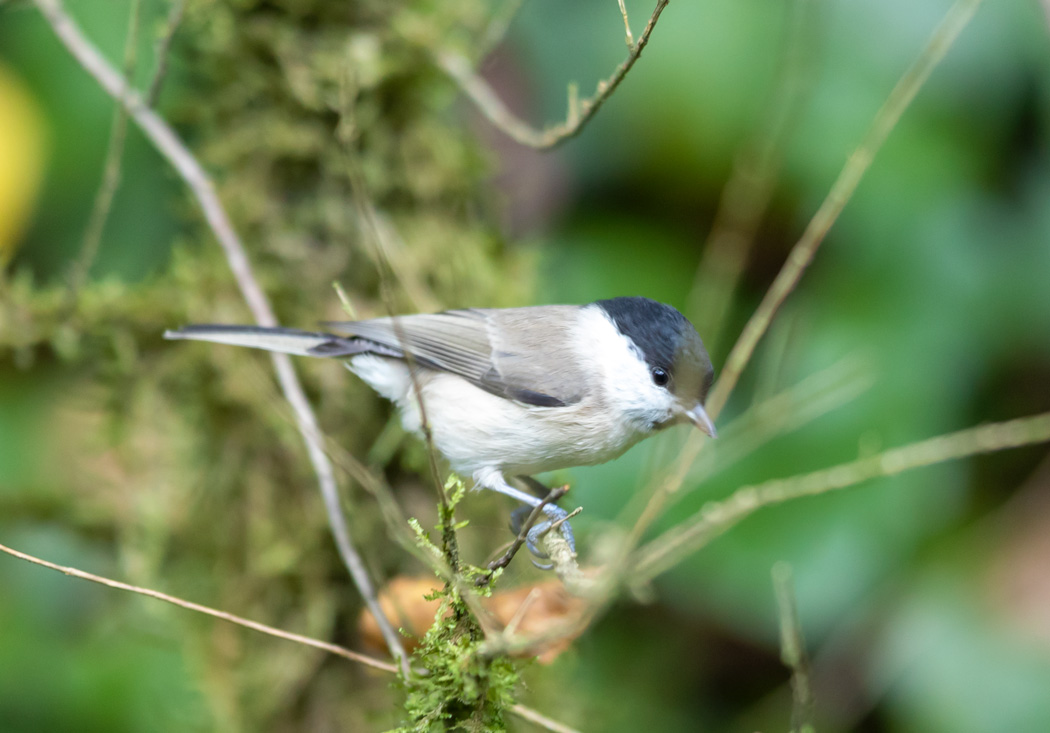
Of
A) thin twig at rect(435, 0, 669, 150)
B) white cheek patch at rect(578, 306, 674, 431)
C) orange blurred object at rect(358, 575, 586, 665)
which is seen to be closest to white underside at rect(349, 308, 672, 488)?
white cheek patch at rect(578, 306, 674, 431)

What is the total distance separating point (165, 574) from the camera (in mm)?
2125

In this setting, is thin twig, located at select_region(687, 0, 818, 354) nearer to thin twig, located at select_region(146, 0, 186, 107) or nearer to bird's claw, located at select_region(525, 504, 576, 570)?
bird's claw, located at select_region(525, 504, 576, 570)

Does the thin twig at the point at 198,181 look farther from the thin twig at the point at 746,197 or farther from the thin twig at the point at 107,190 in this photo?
the thin twig at the point at 746,197

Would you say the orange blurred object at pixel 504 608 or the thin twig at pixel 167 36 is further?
the thin twig at pixel 167 36

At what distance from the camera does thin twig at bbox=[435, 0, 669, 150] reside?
104cm

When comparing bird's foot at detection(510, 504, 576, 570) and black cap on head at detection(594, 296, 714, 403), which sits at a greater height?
black cap on head at detection(594, 296, 714, 403)

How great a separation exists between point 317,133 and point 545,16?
920 mm

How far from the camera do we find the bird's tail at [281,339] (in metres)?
1.66

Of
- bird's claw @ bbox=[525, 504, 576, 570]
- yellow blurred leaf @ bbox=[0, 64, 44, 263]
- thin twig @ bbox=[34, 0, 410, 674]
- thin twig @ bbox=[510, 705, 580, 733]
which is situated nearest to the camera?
thin twig @ bbox=[510, 705, 580, 733]

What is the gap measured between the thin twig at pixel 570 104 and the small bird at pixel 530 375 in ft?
1.28

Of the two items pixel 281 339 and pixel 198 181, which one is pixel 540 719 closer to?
pixel 281 339

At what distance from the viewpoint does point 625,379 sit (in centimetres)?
171

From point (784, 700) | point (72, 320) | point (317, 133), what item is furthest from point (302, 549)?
point (784, 700)

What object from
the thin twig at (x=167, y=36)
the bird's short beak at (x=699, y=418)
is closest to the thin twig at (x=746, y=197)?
the bird's short beak at (x=699, y=418)
